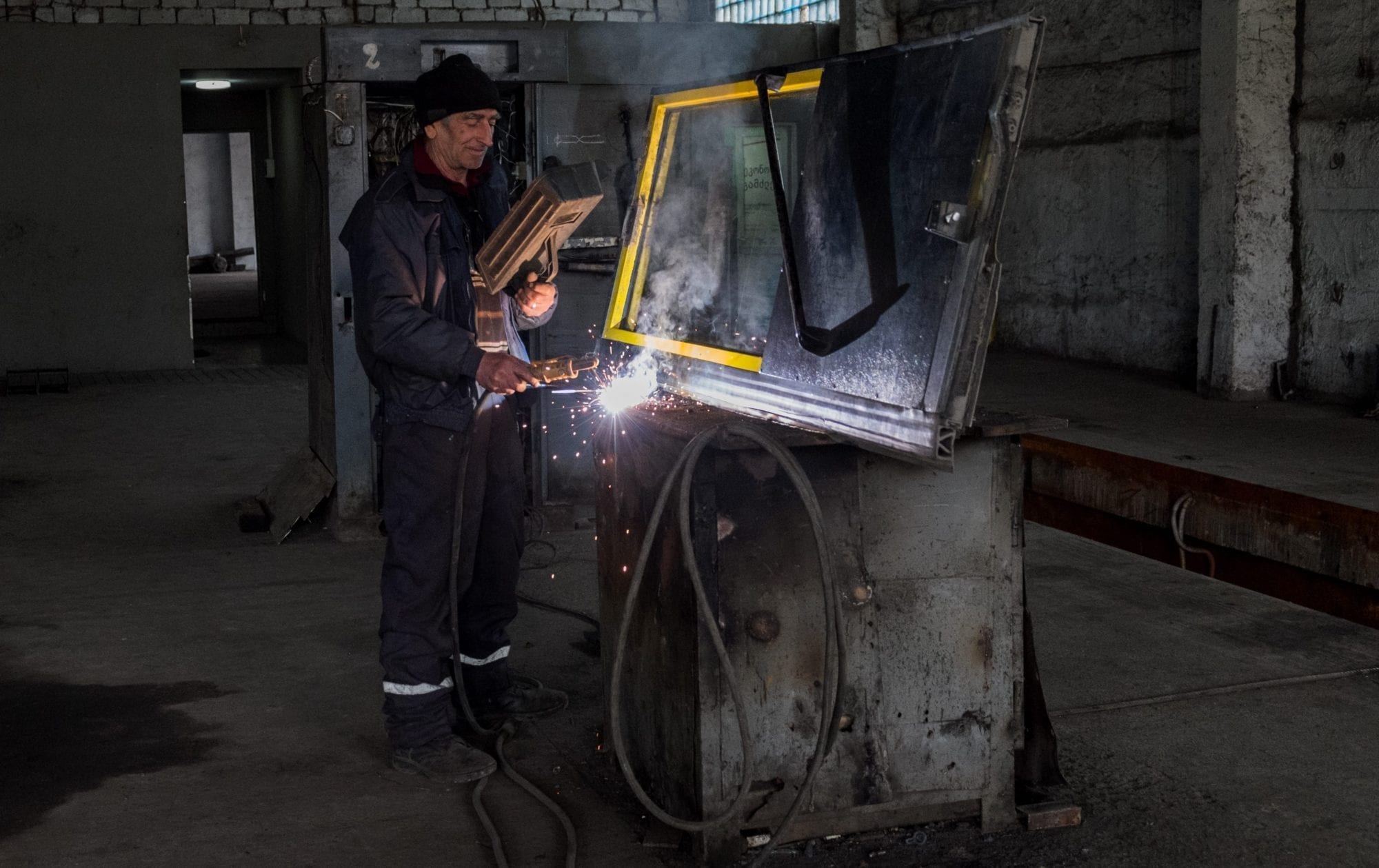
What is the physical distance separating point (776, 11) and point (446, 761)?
11.2 m

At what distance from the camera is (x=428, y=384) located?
11.3 ft

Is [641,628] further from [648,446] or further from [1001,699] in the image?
[1001,699]

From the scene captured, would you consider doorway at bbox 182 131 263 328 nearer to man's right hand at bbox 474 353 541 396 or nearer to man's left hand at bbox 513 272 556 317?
man's left hand at bbox 513 272 556 317

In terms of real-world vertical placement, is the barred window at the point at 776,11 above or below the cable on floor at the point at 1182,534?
above

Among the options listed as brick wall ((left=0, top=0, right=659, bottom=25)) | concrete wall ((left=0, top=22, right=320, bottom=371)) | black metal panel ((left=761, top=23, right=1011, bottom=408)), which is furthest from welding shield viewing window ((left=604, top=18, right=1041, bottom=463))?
concrete wall ((left=0, top=22, right=320, bottom=371))

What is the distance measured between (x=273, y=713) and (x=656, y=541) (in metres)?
1.52

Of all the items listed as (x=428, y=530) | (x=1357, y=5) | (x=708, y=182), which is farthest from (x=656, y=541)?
(x=1357, y=5)

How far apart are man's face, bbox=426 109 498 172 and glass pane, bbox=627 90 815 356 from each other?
18.5 inches

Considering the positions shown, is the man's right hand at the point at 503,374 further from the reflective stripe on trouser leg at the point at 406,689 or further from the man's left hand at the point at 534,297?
the reflective stripe on trouser leg at the point at 406,689

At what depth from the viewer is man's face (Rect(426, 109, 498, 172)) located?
3.49 meters

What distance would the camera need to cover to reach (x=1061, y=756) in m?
3.52

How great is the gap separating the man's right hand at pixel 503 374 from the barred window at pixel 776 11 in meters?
9.82

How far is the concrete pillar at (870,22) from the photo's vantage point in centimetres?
1167

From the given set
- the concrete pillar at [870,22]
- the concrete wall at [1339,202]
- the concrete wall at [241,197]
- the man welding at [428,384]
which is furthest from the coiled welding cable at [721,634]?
the concrete wall at [241,197]
